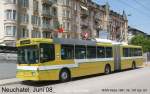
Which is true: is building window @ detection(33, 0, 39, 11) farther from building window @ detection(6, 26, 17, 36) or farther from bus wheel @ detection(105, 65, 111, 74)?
bus wheel @ detection(105, 65, 111, 74)

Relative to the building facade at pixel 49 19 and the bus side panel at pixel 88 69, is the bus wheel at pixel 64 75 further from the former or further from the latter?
the building facade at pixel 49 19

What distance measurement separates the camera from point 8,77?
22578 millimetres

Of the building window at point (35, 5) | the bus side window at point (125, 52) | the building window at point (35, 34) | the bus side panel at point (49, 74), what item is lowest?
the bus side panel at point (49, 74)

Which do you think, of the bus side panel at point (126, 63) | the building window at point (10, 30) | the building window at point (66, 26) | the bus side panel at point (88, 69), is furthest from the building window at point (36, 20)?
the bus side panel at point (88, 69)

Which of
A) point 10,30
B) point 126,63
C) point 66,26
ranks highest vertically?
point 66,26

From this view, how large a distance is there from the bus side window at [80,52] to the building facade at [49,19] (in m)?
24.3

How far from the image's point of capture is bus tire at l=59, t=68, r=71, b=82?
20.1m

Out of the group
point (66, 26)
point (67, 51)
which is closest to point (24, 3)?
point (66, 26)

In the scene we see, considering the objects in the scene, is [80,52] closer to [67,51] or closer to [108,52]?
[67,51]

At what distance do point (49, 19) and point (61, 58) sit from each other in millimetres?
40488

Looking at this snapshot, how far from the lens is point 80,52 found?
22344 mm

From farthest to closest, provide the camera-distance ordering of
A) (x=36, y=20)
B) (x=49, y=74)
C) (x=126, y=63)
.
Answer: (x=36, y=20) < (x=126, y=63) < (x=49, y=74)

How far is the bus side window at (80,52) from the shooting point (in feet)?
71.6

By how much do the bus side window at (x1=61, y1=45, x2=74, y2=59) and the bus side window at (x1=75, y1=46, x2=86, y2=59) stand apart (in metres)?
0.53
